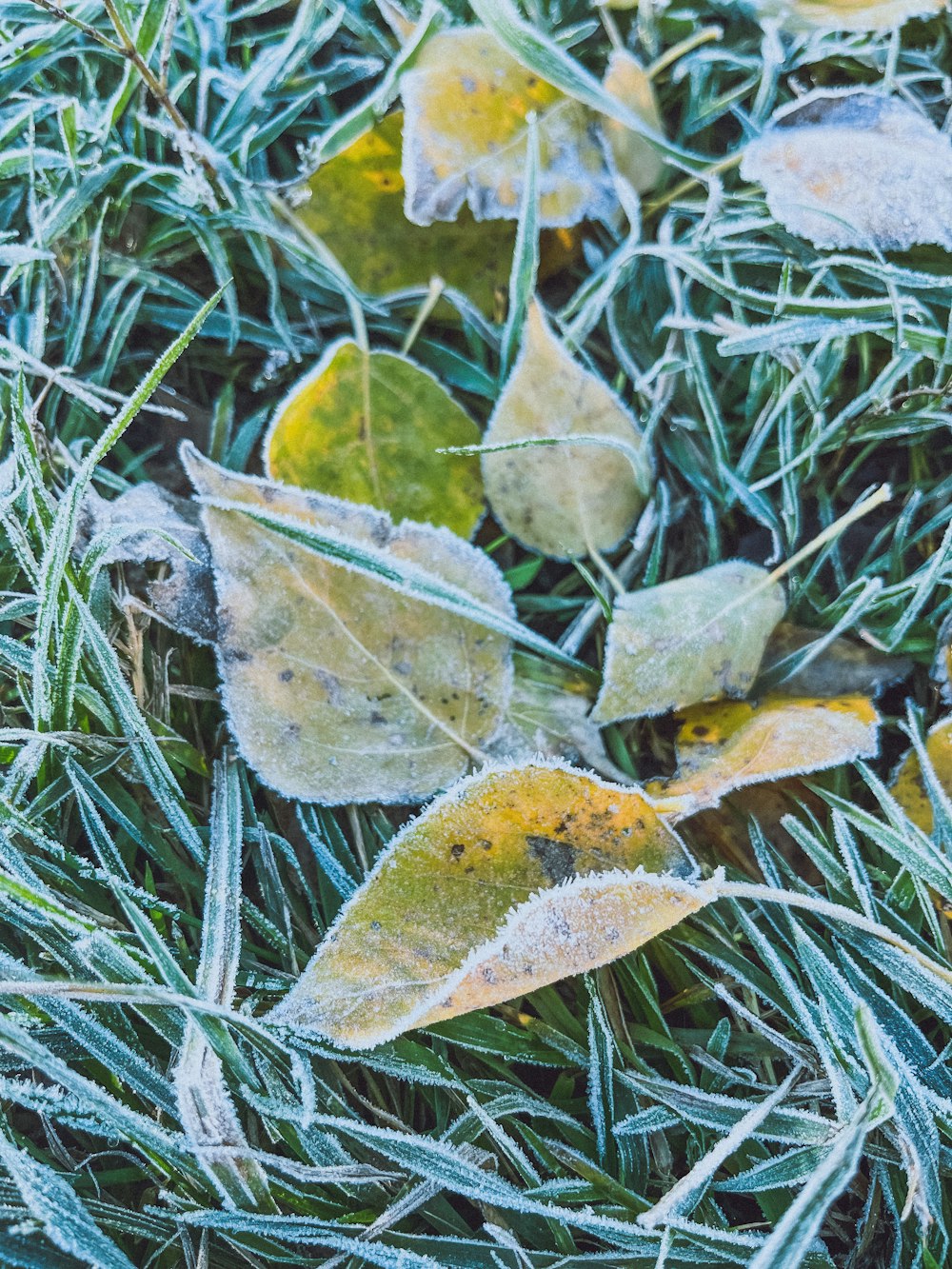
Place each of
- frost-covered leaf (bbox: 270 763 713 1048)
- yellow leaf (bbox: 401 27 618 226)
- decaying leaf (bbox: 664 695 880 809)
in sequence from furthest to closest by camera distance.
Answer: yellow leaf (bbox: 401 27 618 226), decaying leaf (bbox: 664 695 880 809), frost-covered leaf (bbox: 270 763 713 1048)

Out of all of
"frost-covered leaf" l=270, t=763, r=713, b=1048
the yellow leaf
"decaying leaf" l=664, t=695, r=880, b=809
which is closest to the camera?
"frost-covered leaf" l=270, t=763, r=713, b=1048

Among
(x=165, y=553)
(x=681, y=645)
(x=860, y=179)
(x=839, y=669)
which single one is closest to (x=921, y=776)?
(x=839, y=669)

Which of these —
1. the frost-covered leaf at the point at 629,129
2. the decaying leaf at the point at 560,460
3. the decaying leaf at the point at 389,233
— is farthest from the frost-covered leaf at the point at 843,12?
the decaying leaf at the point at 560,460

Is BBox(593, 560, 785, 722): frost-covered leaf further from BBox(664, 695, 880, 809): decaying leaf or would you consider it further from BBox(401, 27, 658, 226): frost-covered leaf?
BBox(401, 27, 658, 226): frost-covered leaf

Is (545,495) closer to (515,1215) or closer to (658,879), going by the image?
(658,879)

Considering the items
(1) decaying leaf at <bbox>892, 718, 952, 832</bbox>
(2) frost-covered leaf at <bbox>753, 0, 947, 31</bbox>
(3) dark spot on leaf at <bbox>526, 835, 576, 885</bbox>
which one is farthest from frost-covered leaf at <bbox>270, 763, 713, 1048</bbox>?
(2) frost-covered leaf at <bbox>753, 0, 947, 31</bbox>
